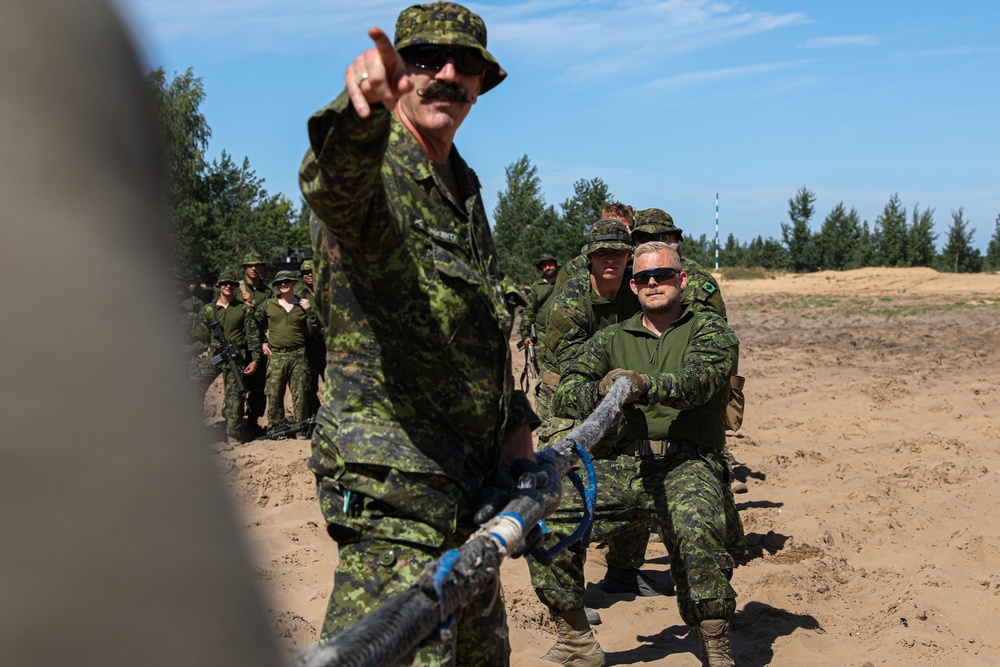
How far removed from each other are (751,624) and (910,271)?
45135 millimetres

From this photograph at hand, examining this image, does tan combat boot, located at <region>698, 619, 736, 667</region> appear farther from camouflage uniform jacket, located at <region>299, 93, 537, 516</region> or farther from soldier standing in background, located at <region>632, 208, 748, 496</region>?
camouflage uniform jacket, located at <region>299, 93, 537, 516</region>

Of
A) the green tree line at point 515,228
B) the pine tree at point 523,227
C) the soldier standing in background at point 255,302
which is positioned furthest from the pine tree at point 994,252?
the soldier standing in background at point 255,302

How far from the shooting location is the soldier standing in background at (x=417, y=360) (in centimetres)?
284

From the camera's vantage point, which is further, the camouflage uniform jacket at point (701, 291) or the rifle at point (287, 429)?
the rifle at point (287, 429)

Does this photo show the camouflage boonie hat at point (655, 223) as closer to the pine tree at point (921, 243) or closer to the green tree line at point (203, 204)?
the green tree line at point (203, 204)

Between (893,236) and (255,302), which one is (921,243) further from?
(255,302)

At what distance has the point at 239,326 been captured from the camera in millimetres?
13508

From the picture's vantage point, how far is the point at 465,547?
2645 millimetres

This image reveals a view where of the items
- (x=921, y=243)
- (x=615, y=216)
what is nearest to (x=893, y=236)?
(x=921, y=243)

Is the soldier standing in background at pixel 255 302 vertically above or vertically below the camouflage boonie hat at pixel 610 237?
below

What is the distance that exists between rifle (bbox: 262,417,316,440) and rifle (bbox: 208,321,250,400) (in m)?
0.77

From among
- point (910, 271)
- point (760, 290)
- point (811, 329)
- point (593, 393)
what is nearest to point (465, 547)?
point (593, 393)

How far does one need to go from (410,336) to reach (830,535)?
548cm

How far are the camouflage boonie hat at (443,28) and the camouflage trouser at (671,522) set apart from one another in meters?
2.62
